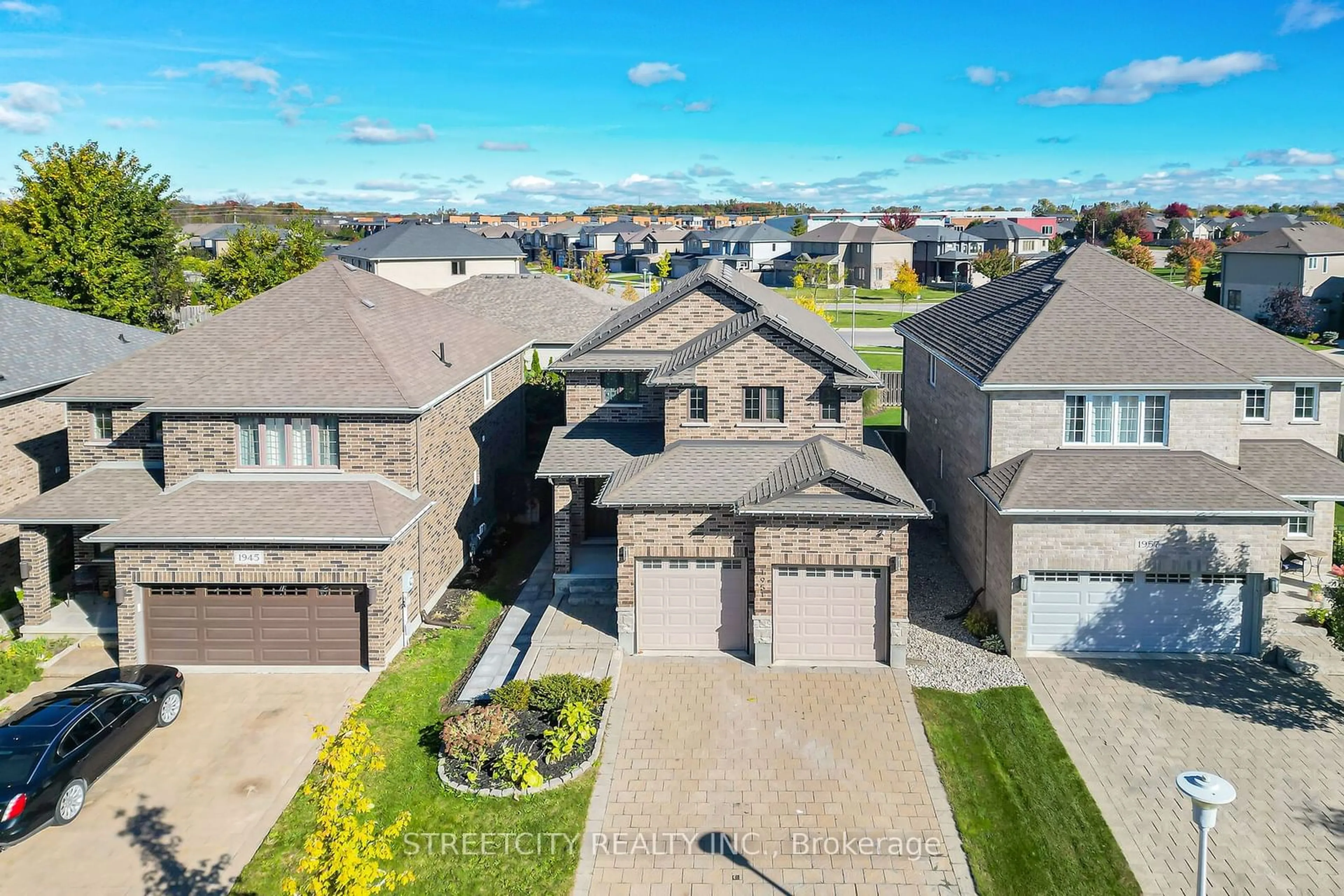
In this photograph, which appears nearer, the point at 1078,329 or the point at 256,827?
the point at 256,827

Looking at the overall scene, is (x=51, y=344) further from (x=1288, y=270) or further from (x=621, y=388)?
(x=1288, y=270)

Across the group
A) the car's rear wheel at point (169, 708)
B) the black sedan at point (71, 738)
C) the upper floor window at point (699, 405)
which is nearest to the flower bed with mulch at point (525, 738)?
the car's rear wheel at point (169, 708)

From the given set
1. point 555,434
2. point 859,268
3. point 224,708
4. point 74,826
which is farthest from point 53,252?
point 859,268

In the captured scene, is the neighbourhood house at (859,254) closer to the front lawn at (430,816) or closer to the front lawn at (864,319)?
the front lawn at (864,319)

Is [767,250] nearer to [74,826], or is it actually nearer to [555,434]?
[555,434]

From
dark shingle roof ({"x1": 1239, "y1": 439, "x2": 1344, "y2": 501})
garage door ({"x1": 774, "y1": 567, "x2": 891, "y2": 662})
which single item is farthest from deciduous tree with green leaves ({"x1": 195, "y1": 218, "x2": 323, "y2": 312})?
dark shingle roof ({"x1": 1239, "y1": 439, "x2": 1344, "y2": 501})

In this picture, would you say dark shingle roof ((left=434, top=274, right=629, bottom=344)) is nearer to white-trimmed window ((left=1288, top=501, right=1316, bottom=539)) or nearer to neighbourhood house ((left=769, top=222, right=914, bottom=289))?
white-trimmed window ((left=1288, top=501, right=1316, bottom=539))

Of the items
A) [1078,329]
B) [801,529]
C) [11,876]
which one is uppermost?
[1078,329]
